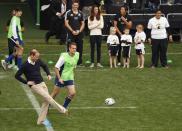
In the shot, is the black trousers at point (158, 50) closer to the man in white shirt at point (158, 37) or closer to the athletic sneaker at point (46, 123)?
the man in white shirt at point (158, 37)

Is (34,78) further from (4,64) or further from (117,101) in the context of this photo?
(4,64)

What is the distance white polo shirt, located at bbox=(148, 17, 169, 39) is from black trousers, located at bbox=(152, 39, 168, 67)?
18 cm

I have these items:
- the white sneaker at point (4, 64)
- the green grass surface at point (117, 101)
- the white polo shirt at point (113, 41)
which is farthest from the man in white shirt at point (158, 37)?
the white sneaker at point (4, 64)

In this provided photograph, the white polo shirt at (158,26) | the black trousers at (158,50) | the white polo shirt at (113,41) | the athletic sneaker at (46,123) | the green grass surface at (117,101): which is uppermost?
the white polo shirt at (158,26)

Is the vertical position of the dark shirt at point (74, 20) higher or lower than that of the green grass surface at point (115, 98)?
higher

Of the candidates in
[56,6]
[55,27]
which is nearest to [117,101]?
[55,27]

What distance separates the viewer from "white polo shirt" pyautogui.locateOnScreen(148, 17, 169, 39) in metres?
23.7

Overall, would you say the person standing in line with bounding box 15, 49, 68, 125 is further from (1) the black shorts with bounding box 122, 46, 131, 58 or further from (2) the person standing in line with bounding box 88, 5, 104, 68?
(1) the black shorts with bounding box 122, 46, 131, 58

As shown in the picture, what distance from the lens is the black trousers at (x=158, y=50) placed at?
23938mm

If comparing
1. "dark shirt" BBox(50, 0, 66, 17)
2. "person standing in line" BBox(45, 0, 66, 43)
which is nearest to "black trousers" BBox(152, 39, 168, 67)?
"person standing in line" BBox(45, 0, 66, 43)

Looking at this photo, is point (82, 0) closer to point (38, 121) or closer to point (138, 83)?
point (138, 83)

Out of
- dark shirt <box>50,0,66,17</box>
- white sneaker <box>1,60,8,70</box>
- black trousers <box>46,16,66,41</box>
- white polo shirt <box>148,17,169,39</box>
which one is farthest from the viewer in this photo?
dark shirt <box>50,0,66,17</box>

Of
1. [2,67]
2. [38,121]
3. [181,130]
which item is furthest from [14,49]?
Result: [181,130]

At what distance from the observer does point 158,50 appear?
24094 millimetres
